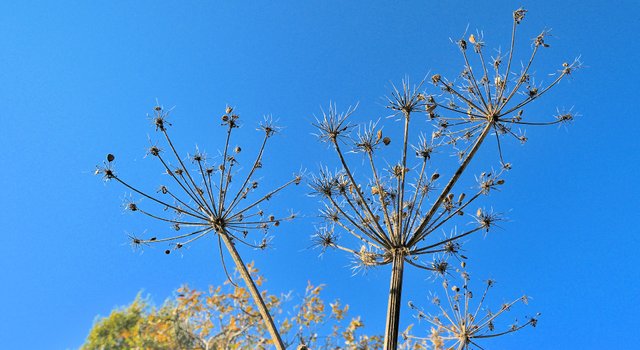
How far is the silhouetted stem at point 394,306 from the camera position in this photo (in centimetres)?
491

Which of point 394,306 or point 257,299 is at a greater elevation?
point 257,299

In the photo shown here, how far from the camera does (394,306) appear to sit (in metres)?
5.15

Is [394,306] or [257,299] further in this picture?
[257,299]

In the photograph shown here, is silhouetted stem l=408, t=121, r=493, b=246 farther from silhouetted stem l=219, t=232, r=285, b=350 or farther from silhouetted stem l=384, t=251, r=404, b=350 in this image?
silhouetted stem l=219, t=232, r=285, b=350

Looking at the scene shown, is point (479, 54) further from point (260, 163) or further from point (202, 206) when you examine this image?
point (202, 206)

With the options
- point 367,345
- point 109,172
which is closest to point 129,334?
point 367,345

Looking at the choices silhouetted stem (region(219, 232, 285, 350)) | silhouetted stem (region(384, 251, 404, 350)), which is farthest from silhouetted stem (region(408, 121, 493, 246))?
silhouetted stem (region(219, 232, 285, 350))

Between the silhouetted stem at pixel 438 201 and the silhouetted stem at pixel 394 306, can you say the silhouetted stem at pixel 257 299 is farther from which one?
the silhouetted stem at pixel 438 201

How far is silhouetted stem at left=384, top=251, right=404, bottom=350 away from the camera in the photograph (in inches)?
193

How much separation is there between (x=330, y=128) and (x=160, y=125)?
2890mm

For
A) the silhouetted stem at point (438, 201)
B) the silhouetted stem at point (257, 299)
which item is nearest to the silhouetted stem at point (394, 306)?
the silhouetted stem at point (438, 201)

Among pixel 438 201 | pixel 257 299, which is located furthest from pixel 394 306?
pixel 257 299

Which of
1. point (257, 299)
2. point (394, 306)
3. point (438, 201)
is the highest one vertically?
point (438, 201)

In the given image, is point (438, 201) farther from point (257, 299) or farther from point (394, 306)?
point (257, 299)
